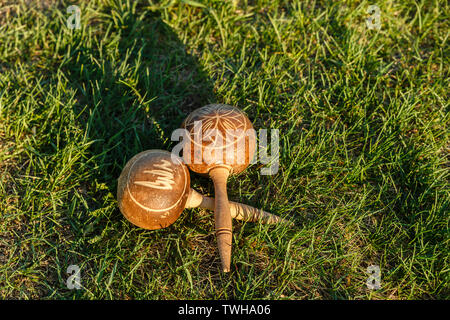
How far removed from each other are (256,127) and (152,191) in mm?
1219

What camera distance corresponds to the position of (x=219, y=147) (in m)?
2.83

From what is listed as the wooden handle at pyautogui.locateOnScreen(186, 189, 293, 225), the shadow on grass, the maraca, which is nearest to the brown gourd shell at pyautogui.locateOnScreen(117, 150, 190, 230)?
the maraca

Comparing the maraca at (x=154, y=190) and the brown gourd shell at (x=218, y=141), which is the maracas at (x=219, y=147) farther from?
the maraca at (x=154, y=190)

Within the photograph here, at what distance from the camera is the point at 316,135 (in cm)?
340

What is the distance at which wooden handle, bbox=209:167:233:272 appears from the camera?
2.71 meters

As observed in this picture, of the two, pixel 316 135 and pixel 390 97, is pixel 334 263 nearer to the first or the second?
pixel 316 135

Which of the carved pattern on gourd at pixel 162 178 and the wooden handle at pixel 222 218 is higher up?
the carved pattern on gourd at pixel 162 178

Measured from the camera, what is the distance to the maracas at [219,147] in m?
2.83

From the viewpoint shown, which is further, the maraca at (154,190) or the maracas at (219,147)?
the maracas at (219,147)

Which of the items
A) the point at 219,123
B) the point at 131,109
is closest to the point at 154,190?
the point at 219,123

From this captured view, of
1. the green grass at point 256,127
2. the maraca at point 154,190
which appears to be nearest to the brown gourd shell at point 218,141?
the maraca at point 154,190

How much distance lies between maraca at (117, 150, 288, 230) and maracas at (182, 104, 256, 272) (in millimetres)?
150

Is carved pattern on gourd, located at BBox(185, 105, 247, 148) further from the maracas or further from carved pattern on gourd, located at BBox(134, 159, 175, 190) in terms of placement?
carved pattern on gourd, located at BBox(134, 159, 175, 190)

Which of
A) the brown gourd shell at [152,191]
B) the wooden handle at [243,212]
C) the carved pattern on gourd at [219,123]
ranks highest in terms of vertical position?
the carved pattern on gourd at [219,123]
